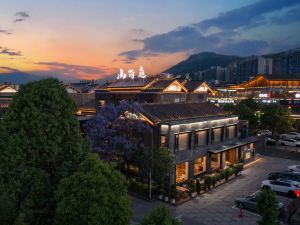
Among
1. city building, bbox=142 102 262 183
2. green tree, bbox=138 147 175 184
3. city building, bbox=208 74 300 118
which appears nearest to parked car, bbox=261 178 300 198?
city building, bbox=142 102 262 183

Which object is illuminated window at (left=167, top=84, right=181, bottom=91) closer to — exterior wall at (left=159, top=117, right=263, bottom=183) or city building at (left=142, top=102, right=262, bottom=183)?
city building at (left=142, top=102, right=262, bottom=183)

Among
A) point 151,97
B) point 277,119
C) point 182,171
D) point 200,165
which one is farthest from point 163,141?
point 277,119

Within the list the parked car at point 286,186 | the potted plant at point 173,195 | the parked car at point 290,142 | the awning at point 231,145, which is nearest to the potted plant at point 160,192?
the potted plant at point 173,195

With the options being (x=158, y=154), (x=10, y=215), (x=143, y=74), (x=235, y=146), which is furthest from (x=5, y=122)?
(x=143, y=74)

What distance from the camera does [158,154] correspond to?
30141mm

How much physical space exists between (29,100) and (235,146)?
3174 centimetres

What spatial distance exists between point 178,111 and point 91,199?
27.6 meters

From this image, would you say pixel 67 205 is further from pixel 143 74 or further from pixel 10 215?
pixel 143 74

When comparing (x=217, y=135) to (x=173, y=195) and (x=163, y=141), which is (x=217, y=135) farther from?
(x=173, y=195)

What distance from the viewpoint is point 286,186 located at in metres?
31.6

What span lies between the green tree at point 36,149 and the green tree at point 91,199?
4.40 feet

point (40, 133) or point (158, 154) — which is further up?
point (40, 133)

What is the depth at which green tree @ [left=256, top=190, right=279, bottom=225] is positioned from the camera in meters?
15.9

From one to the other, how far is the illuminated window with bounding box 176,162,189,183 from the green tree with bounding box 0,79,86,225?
21.1m
